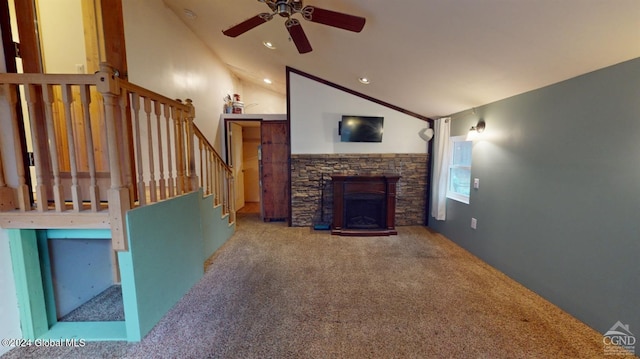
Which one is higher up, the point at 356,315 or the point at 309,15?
the point at 309,15

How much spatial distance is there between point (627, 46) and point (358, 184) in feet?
10.1

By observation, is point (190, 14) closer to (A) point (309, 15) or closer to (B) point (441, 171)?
(A) point (309, 15)

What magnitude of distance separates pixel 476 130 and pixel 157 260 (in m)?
3.81

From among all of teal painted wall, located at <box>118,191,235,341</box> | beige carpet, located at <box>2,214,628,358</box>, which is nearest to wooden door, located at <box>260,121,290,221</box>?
beige carpet, located at <box>2,214,628,358</box>

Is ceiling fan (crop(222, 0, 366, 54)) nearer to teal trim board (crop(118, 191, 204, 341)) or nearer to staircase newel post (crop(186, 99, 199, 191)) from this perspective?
staircase newel post (crop(186, 99, 199, 191))

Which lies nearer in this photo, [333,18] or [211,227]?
[333,18]

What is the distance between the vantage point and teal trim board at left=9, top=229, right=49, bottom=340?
1768 millimetres

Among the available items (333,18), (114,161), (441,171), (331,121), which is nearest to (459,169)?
(441,171)

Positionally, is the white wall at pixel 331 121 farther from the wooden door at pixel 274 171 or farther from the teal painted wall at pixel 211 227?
the teal painted wall at pixel 211 227

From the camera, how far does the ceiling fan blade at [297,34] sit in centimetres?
207

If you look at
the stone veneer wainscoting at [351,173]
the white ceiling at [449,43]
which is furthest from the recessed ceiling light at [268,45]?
the stone veneer wainscoting at [351,173]

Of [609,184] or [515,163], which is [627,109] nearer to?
[609,184]

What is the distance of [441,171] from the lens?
4113 mm

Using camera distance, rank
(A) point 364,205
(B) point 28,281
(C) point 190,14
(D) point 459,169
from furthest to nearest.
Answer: (A) point 364,205
(D) point 459,169
(C) point 190,14
(B) point 28,281
